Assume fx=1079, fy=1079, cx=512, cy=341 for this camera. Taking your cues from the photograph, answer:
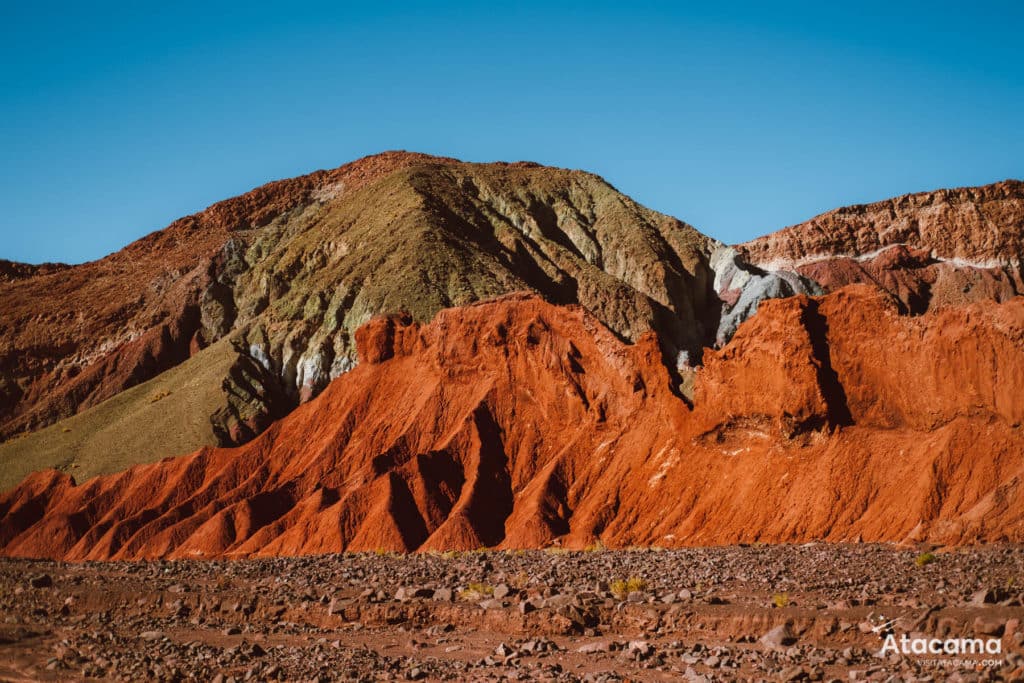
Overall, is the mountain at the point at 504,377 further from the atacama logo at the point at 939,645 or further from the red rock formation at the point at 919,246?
the atacama logo at the point at 939,645

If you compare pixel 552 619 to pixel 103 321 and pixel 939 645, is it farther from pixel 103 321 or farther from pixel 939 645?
pixel 103 321

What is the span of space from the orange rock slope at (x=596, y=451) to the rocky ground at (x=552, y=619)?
23.5ft

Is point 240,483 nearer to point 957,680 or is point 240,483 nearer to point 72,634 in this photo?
point 72,634

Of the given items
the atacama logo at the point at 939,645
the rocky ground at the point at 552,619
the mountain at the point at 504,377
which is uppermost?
the mountain at the point at 504,377

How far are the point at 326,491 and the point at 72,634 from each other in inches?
1165

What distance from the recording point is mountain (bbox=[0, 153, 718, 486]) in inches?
3376

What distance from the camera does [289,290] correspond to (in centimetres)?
10550

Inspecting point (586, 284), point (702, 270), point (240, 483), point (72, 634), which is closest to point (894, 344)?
point (72, 634)

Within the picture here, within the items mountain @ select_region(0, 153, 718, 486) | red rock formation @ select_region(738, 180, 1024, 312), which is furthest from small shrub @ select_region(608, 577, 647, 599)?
red rock formation @ select_region(738, 180, 1024, 312)

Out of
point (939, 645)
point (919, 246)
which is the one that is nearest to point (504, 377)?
point (939, 645)

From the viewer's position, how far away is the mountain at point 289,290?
8575 centimetres

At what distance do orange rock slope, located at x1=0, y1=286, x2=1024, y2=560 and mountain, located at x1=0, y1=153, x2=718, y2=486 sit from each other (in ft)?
33.1

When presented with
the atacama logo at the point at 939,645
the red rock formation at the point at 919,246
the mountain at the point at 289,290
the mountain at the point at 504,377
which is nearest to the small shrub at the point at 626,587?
the atacama logo at the point at 939,645

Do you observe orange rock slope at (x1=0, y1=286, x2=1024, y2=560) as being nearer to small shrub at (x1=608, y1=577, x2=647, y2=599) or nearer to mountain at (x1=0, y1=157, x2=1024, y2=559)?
mountain at (x1=0, y1=157, x2=1024, y2=559)
